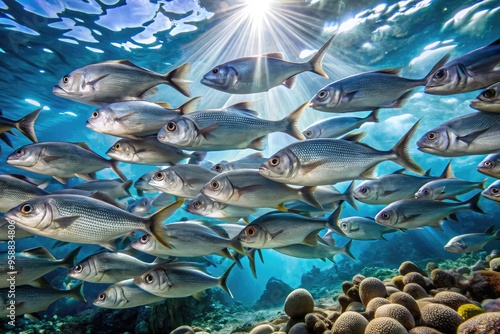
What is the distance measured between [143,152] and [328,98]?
2.78 metres

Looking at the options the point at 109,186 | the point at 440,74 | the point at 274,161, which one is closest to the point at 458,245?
the point at 440,74

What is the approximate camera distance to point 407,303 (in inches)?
127

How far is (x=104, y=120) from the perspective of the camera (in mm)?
3537

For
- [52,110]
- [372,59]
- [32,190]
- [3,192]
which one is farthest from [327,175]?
[52,110]

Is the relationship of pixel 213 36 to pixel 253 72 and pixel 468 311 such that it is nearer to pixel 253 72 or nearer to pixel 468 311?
pixel 253 72

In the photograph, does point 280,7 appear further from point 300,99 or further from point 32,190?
point 32,190

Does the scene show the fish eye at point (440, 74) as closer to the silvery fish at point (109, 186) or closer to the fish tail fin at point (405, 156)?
the fish tail fin at point (405, 156)

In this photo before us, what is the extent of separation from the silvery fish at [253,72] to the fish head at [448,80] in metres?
1.51

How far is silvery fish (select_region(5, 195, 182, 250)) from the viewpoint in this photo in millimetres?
2816

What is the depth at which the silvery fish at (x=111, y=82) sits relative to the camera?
364 centimetres

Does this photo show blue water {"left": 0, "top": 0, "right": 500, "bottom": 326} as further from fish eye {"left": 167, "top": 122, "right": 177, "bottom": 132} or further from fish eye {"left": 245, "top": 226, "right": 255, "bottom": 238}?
fish eye {"left": 245, "top": 226, "right": 255, "bottom": 238}

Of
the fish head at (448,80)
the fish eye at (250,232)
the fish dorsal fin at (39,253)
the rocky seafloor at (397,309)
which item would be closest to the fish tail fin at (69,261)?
the fish dorsal fin at (39,253)

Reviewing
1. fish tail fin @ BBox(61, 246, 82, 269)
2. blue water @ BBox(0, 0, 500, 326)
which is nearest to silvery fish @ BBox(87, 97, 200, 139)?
fish tail fin @ BBox(61, 246, 82, 269)

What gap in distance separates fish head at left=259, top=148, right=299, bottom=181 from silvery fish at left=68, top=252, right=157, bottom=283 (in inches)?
118
